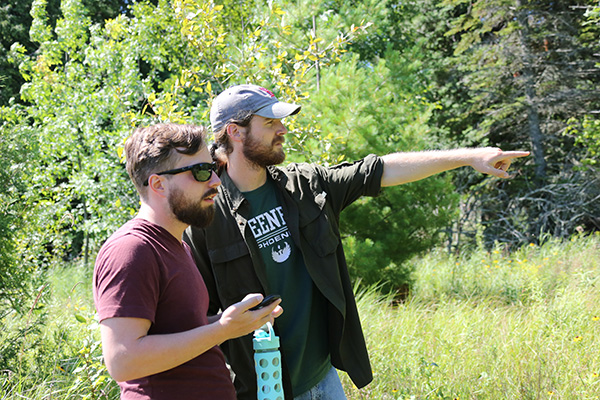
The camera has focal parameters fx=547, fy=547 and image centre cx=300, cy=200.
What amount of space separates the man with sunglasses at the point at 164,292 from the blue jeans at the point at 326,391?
66 centimetres

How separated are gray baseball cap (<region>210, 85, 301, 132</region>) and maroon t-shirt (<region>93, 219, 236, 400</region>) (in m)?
0.84

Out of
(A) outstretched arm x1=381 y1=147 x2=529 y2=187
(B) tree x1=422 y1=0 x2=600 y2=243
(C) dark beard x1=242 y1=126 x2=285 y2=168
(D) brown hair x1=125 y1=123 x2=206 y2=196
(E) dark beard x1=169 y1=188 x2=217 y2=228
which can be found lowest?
(B) tree x1=422 y1=0 x2=600 y2=243

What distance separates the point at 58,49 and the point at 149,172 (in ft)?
25.8

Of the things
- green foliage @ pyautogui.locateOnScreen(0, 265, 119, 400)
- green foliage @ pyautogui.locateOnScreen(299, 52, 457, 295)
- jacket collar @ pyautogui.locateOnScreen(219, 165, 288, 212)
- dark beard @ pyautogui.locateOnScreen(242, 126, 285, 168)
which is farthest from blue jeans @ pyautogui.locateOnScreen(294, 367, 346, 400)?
green foliage @ pyautogui.locateOnScreen(299, 52, 457, 295)

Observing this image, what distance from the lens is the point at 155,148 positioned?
163 cm

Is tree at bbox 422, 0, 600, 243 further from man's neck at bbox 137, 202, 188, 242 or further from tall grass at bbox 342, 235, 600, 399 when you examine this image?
man's neck at bbox 137, 202, 188, 242

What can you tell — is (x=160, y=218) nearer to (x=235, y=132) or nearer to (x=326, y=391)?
(x=235, y=132)

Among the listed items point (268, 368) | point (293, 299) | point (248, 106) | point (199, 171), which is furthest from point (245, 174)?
point (268, 368)

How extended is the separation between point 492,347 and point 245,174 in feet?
8.61

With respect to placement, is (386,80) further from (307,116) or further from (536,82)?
(536,82)

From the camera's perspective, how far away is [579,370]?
12.1 ft

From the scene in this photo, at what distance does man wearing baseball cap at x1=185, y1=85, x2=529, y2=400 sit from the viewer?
222cm

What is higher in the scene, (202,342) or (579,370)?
(202,342)

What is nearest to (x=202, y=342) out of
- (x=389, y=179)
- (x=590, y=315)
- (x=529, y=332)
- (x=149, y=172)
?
A: (x=149, y=172)
